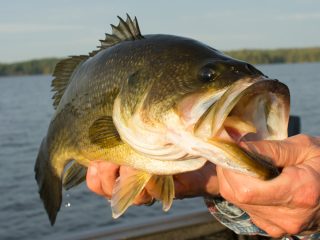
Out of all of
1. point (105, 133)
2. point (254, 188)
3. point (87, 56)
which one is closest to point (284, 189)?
point (254, 188)

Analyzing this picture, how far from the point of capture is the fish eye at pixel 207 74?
2.11 meters

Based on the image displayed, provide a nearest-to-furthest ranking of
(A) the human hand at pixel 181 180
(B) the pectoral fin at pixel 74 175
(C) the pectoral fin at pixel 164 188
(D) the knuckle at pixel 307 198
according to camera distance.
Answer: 1. (D) the knuckle at pixel 307 198
2. (C) the pectoral fin at pixel 164 188
3. (A) the human hand at pixel 181 180
4. (B) the pectoral fin at pixel 74 175

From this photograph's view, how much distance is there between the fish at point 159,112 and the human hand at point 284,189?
0.28 ft

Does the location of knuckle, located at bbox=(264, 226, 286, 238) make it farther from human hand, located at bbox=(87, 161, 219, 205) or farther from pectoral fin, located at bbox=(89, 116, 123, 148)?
pectoral fin, located at bbox=(89, 116, 123, 148)

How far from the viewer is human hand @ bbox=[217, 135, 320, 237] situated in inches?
77.0

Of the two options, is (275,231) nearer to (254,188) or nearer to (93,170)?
(254,188)

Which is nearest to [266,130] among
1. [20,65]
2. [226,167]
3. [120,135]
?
[226,167]

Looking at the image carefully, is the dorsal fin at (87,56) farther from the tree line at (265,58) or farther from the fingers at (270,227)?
the tree line at (265,58)

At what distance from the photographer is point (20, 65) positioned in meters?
88.6

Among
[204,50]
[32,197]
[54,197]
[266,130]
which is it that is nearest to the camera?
[266,130]

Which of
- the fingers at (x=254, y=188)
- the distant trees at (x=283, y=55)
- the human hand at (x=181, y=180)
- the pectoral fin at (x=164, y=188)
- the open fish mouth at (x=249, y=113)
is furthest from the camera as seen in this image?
the distant trees at (x=283, y=55)

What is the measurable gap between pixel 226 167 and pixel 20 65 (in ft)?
300

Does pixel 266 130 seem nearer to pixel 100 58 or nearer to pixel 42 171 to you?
pixel 100 58

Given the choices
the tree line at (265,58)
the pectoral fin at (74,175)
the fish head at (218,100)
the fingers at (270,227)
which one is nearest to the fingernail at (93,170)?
the pectoral fin at (74,175)
